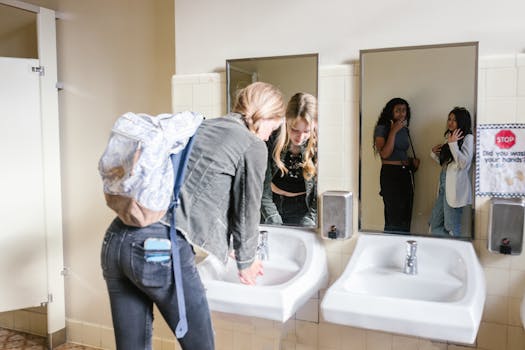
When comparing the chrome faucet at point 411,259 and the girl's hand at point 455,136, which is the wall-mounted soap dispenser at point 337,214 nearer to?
the chrome faucet at point 411,259

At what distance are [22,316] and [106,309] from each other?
687 mm

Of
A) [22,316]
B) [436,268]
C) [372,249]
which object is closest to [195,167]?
[372,249]

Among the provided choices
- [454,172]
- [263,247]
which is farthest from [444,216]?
[263,247]

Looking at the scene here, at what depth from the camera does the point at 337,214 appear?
6.57 feet

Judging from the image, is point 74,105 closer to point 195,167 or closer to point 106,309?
point 106,309

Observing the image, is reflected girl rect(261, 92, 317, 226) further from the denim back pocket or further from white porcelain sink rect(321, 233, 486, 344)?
the denim back pocket

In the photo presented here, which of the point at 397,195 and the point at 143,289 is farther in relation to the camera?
the point at 397,195

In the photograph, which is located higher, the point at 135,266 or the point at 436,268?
the point at 135,266

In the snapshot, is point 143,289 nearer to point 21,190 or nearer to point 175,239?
point 175,239

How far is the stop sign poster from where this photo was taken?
1.77 metres

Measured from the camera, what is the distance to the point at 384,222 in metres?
1.99

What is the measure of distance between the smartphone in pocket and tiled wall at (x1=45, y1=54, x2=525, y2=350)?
1.63ft

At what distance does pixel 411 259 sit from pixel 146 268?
102 cm

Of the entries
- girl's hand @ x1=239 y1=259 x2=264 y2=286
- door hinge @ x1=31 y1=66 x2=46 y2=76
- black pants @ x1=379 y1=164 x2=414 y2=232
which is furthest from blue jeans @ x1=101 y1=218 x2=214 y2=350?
door hinge @ x1=31 y1=66 x2=46 y2=76
